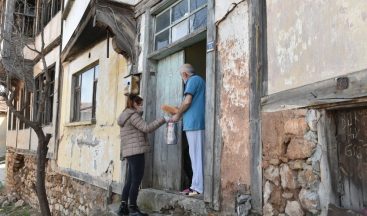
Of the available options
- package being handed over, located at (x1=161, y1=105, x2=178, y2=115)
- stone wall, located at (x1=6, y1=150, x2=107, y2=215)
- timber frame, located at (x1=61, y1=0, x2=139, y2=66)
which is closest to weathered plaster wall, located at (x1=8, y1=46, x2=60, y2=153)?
stone wall, located at (x1=6, y1=150, x2=107, y2=215)

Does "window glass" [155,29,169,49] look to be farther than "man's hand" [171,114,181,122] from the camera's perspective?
Yes

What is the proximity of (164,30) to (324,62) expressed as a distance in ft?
10.6

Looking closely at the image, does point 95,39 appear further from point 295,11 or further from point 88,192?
point 295,11

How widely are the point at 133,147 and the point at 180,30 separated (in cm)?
179

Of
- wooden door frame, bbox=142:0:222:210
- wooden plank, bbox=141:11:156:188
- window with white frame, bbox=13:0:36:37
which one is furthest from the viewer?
window with white frame, bbox=13:0:36:37

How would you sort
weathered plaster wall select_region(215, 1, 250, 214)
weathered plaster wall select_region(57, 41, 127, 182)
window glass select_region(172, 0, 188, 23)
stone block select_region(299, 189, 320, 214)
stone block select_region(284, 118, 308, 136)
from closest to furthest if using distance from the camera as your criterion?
stone block select_region(299, 189, 320, 214) < stone block select_region(284, 118, 308, 136) < weathered plaster wall select_region(215, 1, 250, 214) < window glass select_region(172, 0, 188, 23) < weathered plaster wall select_region(57, 41, 127, 182)

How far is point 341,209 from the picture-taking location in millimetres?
2688

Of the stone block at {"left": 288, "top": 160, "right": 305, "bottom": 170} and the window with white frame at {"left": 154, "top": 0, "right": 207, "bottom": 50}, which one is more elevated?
the window with white frame at {"left": 154, "top": 0, "right": 207, "bottom": 50}

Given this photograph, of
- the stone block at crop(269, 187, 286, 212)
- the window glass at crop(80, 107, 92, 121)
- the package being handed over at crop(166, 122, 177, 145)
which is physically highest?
the window glass at crop(80, 107, 92, 121)

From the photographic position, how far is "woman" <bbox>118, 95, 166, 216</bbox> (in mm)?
4734

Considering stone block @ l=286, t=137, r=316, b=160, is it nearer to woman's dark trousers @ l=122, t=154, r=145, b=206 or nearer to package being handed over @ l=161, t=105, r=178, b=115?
package being handed over @ l=161, t=105, r=178, b=115

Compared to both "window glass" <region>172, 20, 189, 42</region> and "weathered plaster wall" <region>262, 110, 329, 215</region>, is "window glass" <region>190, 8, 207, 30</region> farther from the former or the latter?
"weathered plaster wall" <region>262, 110, 329, 215</region>

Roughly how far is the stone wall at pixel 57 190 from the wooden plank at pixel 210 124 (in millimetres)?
2774

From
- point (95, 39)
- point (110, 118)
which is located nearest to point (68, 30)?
point (95, 39)
